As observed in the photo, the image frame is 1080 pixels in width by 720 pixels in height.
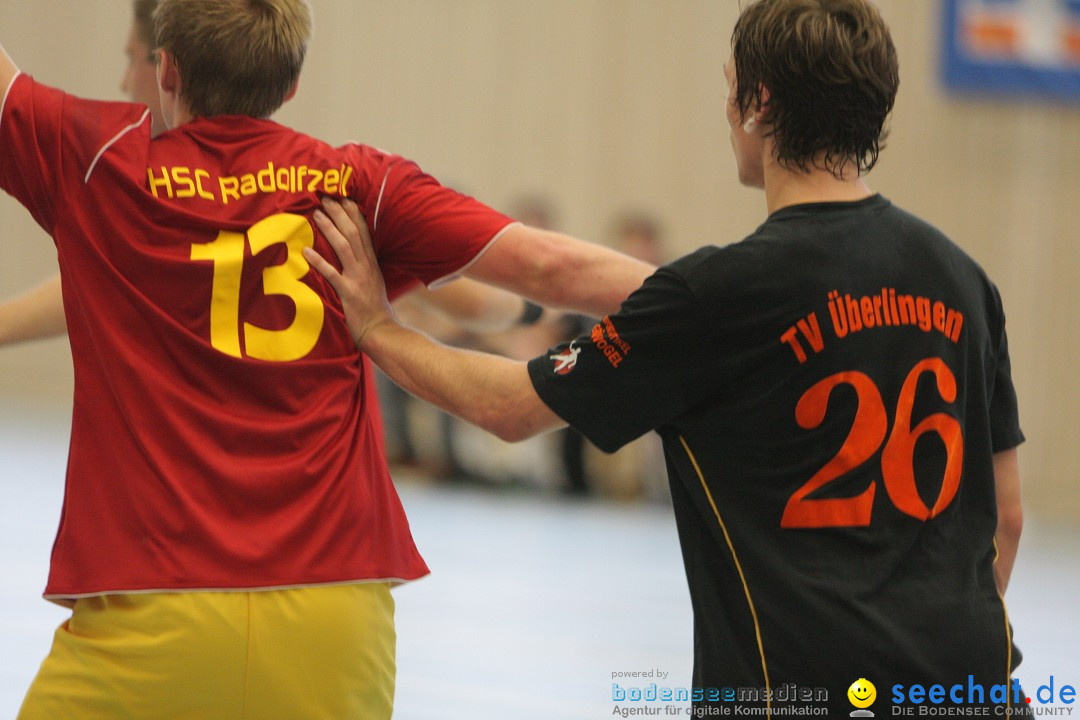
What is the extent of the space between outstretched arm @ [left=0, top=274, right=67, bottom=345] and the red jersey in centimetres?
50

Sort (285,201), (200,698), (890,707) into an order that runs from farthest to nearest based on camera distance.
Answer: (285,201) < (200,698) < (890,707)

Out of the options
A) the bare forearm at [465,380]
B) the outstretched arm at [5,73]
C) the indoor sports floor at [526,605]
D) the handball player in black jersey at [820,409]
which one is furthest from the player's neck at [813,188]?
the indoor sports floor at [526,605]

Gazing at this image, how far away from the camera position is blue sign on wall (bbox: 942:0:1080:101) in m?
10.7

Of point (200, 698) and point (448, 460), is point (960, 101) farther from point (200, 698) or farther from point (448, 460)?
point (200, 698)

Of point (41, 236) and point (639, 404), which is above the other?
point (41, 236)

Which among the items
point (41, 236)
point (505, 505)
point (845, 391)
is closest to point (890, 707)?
point (845, 391)

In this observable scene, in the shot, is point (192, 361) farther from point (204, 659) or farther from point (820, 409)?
point (820, 409)

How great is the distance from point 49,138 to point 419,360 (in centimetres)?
73

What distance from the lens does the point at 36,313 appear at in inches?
101

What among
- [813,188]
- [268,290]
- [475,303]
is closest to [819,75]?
[813,188]

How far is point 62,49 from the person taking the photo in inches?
500

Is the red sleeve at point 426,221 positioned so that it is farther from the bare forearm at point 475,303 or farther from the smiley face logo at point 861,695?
the smiley face logo at point 861,695

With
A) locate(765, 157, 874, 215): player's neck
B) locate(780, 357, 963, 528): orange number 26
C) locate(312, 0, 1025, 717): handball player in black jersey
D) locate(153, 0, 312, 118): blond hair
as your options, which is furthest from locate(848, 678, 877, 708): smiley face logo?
locate(153, 0, 312, 118): blond hair

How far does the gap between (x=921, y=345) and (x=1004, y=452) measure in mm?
376
